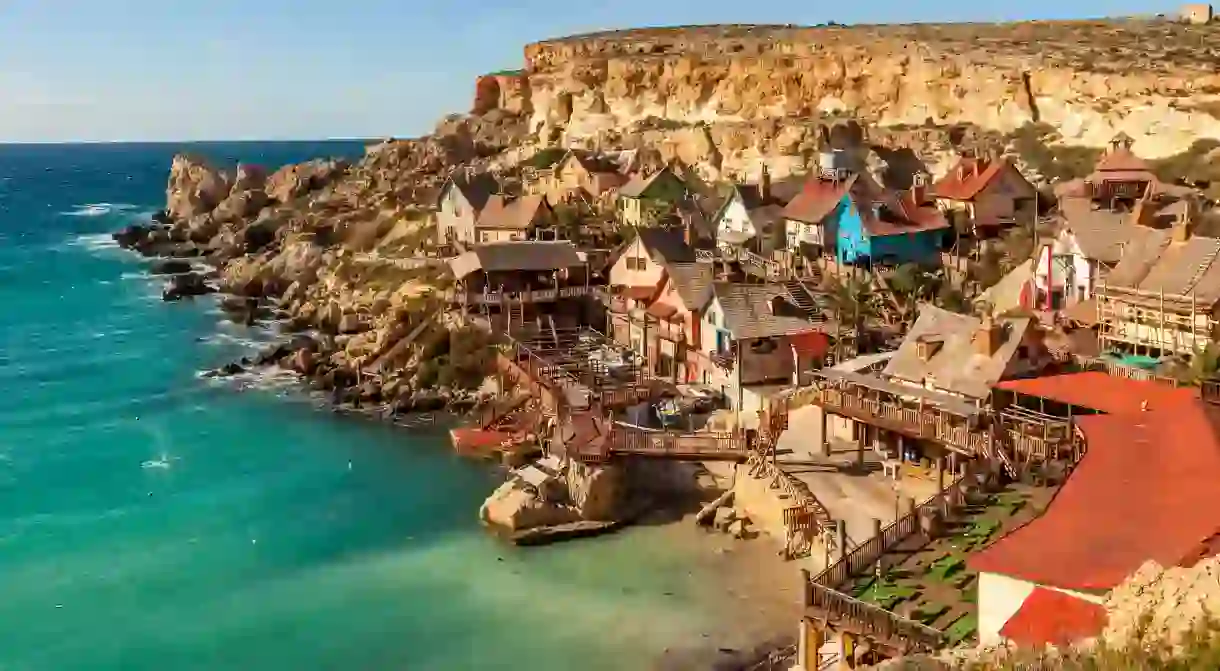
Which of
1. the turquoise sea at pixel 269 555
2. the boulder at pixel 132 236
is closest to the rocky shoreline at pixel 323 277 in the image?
the boulder at pixel 132 236

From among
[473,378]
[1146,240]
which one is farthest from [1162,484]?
[473,378]

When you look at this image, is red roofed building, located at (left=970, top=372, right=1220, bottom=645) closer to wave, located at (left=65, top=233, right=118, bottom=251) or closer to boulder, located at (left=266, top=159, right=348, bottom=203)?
boulder, located at (left=266, top=159, right=348, bottom=203)

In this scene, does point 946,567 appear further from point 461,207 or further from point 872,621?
point 461,207

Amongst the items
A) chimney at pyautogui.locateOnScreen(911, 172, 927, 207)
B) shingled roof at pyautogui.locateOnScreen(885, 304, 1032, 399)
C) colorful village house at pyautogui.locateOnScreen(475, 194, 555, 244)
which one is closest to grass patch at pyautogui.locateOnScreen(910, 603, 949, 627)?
shingled roof at pyautogui.locateOnScreen(885, 304, 1032, 399)

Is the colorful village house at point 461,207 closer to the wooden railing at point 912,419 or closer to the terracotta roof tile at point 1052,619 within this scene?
the wooden railing at point 912,419

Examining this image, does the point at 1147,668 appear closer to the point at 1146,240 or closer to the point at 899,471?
the point at 899,471

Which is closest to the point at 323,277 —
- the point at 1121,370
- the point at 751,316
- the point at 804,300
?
the point at 804,300
